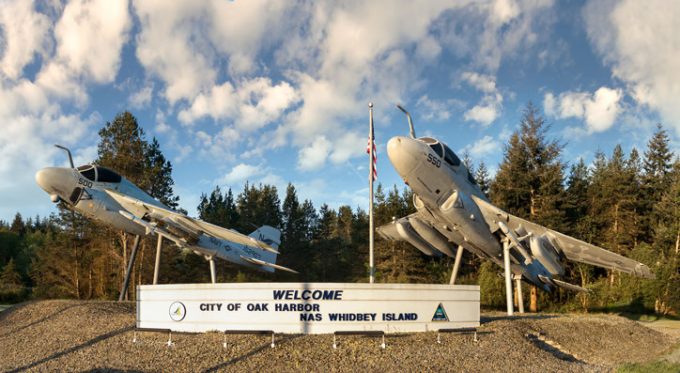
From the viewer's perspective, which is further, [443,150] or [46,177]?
[46,177]

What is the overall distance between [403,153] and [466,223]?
156 inches

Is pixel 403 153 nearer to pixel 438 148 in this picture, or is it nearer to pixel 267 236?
pixel 438 148

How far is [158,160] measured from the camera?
3494 cm

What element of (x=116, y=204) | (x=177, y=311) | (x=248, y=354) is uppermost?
(x=116, y=204)

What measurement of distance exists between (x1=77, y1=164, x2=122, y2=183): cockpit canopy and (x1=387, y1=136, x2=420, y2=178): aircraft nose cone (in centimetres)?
1254

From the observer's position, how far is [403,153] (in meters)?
15.3

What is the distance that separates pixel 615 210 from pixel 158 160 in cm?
3705

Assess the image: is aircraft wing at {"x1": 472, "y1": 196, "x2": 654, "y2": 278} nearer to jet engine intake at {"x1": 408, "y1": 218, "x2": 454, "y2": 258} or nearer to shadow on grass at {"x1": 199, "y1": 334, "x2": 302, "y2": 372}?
jet engine intake at {"x1": 408, "y1": 218, "x2": 454, "y2": 258}

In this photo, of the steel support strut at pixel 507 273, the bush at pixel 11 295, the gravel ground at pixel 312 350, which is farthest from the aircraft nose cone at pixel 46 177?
the steel support strut at pixel 507 273

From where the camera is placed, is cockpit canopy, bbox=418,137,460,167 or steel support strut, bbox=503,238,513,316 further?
steel support strut, bbox=503,238,513,316

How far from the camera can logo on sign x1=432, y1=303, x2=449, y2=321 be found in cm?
1272

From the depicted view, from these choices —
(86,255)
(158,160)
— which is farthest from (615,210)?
(86,255)

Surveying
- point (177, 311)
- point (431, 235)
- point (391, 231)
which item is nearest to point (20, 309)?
point (177, 311)

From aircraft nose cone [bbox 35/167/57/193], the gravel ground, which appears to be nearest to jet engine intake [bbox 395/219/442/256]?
the gravel ground
